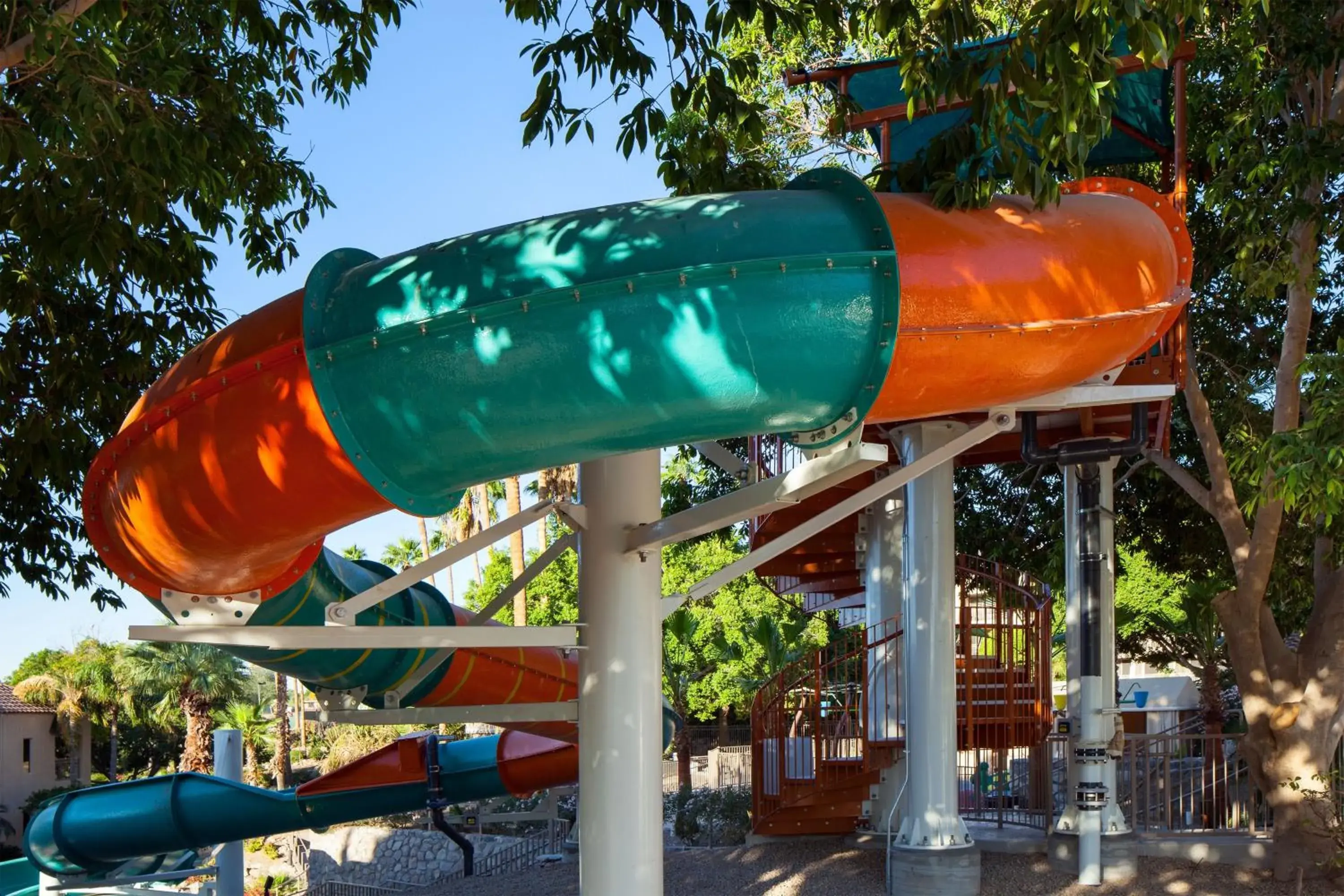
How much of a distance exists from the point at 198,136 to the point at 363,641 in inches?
138

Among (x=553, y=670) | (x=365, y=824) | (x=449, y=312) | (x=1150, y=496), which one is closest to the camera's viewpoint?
(x=449, y=312)

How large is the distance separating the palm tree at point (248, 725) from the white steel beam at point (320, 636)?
108 feet

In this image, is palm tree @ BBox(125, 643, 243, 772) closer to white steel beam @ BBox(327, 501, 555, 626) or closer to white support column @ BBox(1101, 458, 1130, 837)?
white support column @ BBox(1101, 458, 1130, 837)

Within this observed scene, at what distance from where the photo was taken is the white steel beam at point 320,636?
20.6 feet

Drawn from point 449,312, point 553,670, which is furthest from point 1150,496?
point 449,312

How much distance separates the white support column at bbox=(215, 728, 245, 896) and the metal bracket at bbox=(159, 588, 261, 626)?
10.5 meters

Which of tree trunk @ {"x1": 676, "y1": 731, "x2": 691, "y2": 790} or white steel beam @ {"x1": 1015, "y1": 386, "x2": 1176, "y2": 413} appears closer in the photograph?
white steel beam @ {"x1": 1015, "y1": 386, "x2": 1176, "y2": 413}

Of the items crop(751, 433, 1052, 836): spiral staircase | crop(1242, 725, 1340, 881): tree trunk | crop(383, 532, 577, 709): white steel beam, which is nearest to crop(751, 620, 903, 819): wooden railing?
crop(751, 433, 1052, 836): spiral staircase

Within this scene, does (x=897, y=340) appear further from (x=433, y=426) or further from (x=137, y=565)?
(x=137, y=565)

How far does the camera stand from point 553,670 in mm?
11406

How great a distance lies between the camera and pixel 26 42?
636 cm

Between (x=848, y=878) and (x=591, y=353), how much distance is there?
7.93 m

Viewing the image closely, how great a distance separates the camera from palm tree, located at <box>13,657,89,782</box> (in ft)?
136

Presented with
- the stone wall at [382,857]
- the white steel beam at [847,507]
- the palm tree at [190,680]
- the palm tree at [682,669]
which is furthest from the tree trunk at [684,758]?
the white steel beam at [847,507]
